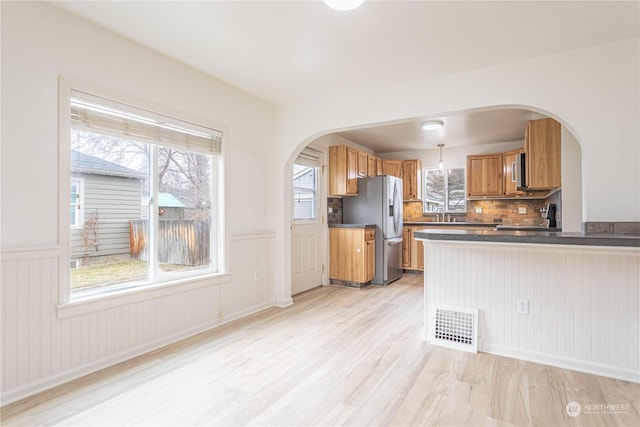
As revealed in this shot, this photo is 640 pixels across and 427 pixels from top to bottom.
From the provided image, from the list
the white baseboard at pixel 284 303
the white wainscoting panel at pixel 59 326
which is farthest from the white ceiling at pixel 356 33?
the white baseboard at pixel 284 303

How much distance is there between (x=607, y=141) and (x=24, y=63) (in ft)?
13.1

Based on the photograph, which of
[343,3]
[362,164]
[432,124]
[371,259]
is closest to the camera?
[343,3]

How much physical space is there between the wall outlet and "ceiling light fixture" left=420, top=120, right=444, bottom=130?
284 cm

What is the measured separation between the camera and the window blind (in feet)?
7.66

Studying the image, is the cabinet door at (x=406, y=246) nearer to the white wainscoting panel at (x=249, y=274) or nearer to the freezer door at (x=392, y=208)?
the freezer door at (x=392, y=208)

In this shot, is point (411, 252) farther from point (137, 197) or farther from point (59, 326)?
point (59, 326)

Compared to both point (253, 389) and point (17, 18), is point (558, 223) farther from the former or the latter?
point (17, 18)

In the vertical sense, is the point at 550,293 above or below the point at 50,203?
below

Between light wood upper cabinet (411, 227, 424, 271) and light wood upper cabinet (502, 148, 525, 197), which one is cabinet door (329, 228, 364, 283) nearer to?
light wood upper cabinet (411, 227, 424, 271)

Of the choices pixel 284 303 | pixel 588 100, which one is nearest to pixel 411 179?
pixel 284 303

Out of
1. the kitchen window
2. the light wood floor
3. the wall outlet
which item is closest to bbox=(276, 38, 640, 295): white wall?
the wall outlet

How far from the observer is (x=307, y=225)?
494 centimetres

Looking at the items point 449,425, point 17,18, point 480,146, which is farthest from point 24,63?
point 480,146

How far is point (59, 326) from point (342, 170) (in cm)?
394
